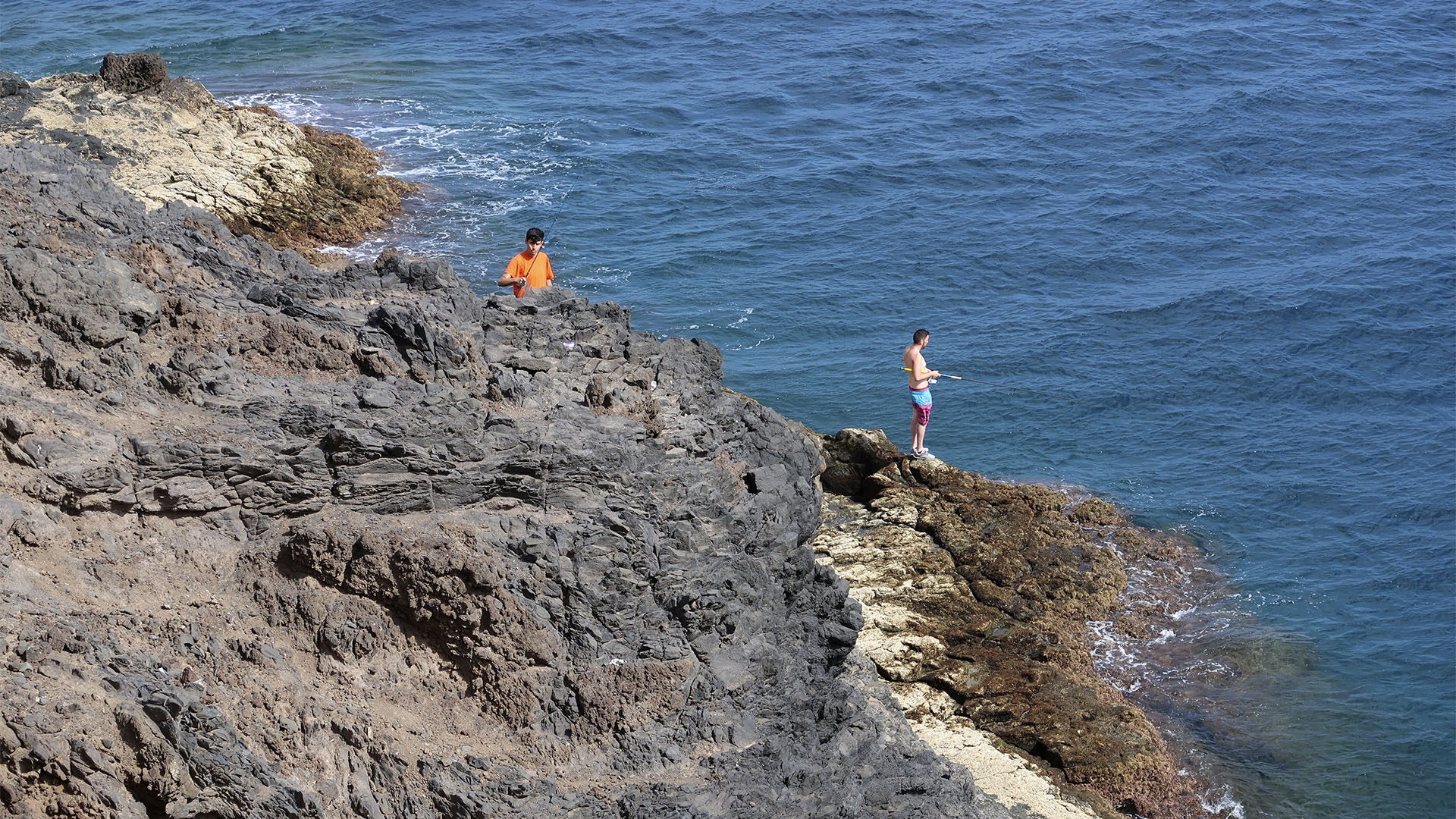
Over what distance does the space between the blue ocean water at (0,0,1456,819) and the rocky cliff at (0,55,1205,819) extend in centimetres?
758

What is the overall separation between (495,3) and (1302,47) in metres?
28.3

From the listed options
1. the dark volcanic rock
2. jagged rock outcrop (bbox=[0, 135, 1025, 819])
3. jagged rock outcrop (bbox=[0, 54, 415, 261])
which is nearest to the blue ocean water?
jagged rock outcrop (bbox=[0, 54, 415, 261])

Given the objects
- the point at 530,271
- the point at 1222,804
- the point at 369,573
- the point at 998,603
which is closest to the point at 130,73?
the point at 530,271

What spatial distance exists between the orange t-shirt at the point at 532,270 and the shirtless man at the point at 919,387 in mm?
5689

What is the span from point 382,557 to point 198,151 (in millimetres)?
19417

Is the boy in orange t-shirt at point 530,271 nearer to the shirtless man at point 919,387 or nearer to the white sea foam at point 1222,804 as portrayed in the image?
the shirtless man at point 919,387

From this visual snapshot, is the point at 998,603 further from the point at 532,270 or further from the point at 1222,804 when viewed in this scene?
the point at 532,270

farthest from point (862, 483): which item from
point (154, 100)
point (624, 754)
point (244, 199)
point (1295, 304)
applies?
point (154, 100)

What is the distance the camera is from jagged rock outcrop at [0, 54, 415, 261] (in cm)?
2238

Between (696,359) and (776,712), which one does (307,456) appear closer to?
(776,712)

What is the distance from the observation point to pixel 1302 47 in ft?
124

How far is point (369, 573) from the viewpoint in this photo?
7.80 metres

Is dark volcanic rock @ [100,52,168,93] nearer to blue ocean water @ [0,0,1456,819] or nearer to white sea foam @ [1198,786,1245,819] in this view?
blue ocean water @ [0,0,1456,819]

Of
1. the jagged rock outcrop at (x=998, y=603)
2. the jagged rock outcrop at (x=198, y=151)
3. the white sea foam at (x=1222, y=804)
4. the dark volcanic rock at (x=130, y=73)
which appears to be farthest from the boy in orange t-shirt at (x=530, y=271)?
the dark volcanic rock at (x=130, y=73)
